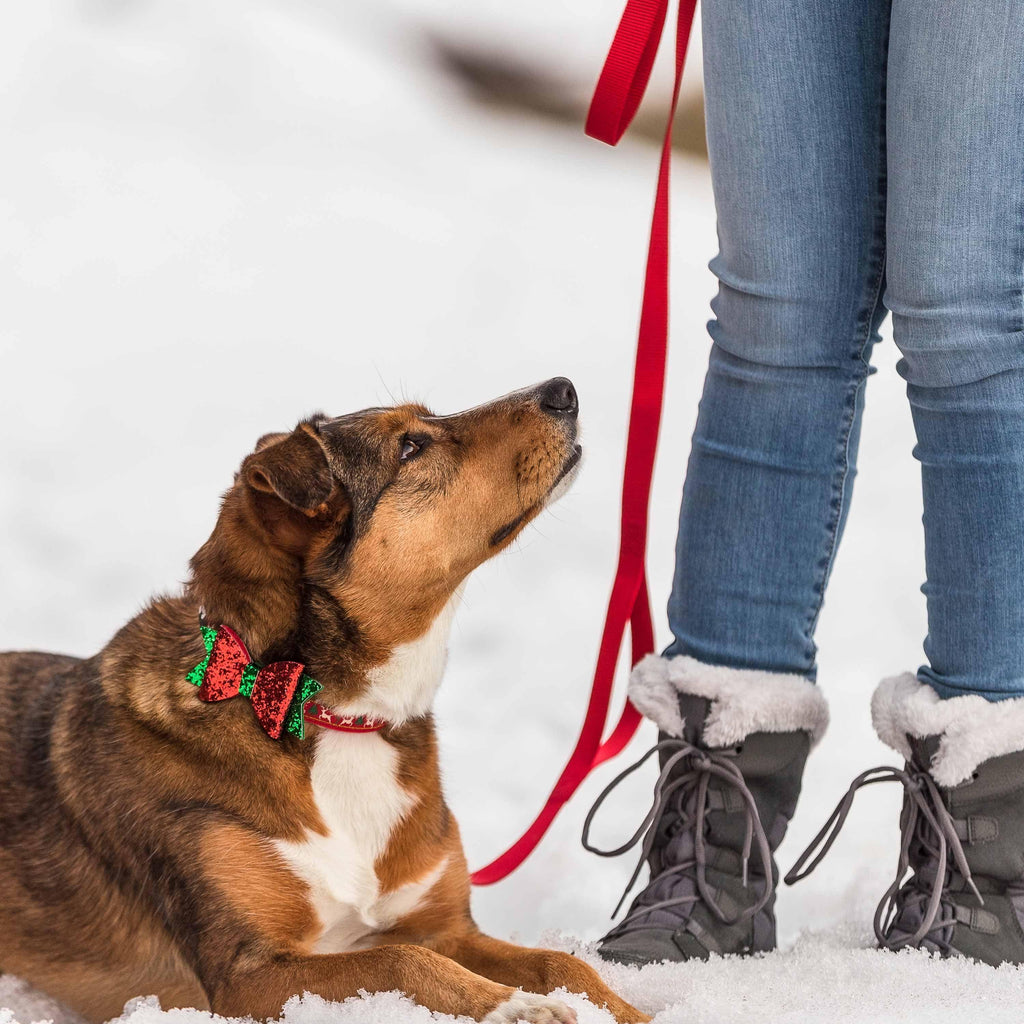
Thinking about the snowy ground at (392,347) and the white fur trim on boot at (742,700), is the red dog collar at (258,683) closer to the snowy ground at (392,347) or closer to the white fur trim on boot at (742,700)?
the snowy ground at (392,347)

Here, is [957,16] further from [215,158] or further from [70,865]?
[215,158]

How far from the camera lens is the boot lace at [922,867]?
2.17 meters

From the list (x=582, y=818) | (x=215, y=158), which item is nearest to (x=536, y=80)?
(x=215, y=158)

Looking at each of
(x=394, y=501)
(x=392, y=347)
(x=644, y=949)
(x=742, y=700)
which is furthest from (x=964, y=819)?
(x=392, y=347)

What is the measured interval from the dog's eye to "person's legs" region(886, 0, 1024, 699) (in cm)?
92

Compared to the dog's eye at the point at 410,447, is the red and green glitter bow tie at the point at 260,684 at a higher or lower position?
lower

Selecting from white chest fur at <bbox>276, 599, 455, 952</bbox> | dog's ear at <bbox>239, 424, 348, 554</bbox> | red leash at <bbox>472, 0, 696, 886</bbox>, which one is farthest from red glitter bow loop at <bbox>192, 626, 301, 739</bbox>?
red leash at <bbox>472, 0, 696, 886</bbox>

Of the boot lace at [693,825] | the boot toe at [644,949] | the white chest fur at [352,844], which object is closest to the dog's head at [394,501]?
the white chest fur at [352,844]

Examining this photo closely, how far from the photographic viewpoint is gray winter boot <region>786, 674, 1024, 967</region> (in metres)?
2.10

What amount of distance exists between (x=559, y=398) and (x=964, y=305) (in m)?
0.83

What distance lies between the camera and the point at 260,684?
7.14ft

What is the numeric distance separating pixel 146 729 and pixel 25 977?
0.58 metres

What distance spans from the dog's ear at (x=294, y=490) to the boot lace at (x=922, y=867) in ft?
3.62

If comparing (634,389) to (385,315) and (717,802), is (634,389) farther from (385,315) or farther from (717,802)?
(385,315)
